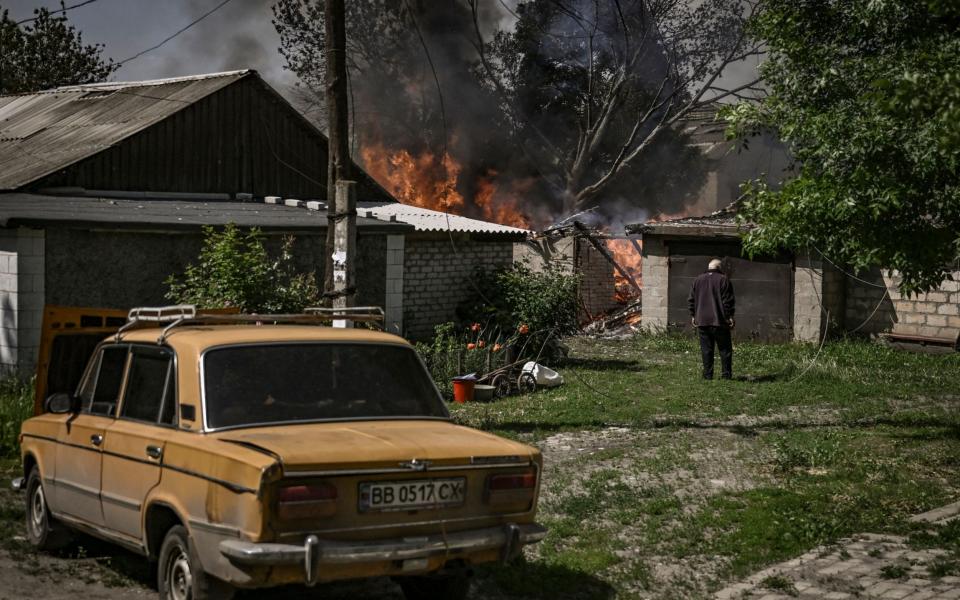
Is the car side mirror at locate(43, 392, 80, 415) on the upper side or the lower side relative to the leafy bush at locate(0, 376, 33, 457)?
upper

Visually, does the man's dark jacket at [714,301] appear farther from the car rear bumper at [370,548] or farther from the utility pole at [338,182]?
the car rear bumper at [370,548]

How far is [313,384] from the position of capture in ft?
20.2

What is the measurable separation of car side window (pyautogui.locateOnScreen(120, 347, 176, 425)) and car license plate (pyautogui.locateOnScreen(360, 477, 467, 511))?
4.47 feet

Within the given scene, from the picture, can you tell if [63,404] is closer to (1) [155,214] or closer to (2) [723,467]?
(2) [723,467]

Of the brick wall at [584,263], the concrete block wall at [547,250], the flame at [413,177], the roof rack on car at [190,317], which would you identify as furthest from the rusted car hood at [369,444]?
the flame at [413,177]

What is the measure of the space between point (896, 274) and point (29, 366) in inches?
637

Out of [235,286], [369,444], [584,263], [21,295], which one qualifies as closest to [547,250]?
[584,263]

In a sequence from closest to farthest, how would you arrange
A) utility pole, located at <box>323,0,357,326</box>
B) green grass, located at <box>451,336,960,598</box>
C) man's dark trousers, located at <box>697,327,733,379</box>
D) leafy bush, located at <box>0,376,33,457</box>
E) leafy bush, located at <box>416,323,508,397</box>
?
green grass, located at <box>451,336,960,598</box> → leafy bush, located at <box>0,376,33,457</box> → utility pole, located at <box>323,0,357,326</box> → leafy bush, located at <box>416,323,508,397</box> → man's dark trousers, located at <box>697,327,733,379</box>

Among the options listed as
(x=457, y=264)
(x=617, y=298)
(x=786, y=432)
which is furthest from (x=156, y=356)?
(x=617, y=298)

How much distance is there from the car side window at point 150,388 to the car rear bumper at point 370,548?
124 centimetres

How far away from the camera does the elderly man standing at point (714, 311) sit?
16.4 meters

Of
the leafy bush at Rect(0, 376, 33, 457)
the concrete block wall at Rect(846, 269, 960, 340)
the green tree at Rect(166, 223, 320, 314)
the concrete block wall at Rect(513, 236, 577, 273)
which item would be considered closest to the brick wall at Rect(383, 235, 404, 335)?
the green tree at Rect(166, 223, 320, 314)

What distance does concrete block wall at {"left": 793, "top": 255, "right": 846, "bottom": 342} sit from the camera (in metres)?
22.2

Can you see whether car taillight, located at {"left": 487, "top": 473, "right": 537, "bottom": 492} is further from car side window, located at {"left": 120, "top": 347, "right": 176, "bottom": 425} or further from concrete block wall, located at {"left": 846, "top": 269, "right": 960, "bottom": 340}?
concrete block wall, located at {"left": 846, "top": 269, "right": 960, "bottom": 340}
